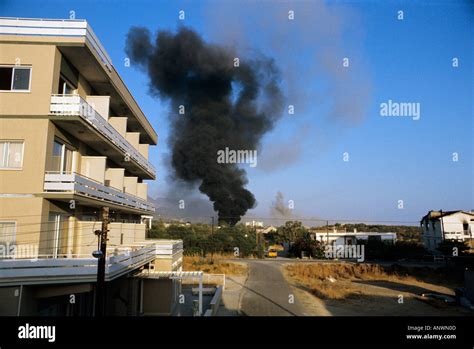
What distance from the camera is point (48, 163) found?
11.3 ft

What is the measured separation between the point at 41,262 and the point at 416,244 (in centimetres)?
1636

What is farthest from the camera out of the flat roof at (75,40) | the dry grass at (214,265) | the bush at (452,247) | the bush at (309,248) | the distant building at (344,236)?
the distant building at (344,236)

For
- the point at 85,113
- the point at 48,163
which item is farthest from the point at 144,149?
the point at 48,163

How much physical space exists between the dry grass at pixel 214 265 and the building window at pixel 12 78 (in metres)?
6.30

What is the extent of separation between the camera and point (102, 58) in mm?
4285

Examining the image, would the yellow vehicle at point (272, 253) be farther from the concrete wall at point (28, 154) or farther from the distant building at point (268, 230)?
the concrete wall at point (28, 154)

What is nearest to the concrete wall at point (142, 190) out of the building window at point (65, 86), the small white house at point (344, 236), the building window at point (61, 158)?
the building window at point (61, 158)

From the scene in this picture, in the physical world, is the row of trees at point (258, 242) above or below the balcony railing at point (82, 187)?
below

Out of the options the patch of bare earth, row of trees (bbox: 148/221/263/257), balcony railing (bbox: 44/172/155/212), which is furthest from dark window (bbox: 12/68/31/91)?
the patch of bare earth

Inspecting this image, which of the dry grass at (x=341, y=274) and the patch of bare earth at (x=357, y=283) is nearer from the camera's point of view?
the patch of bare earth at (x=357, y=283)

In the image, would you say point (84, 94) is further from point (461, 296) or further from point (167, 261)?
point (461, 296)

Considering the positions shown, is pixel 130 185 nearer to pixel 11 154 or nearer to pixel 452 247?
pixel 11 154

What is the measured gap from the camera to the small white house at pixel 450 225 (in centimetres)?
668

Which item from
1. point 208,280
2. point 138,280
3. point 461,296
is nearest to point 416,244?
point 461,296
